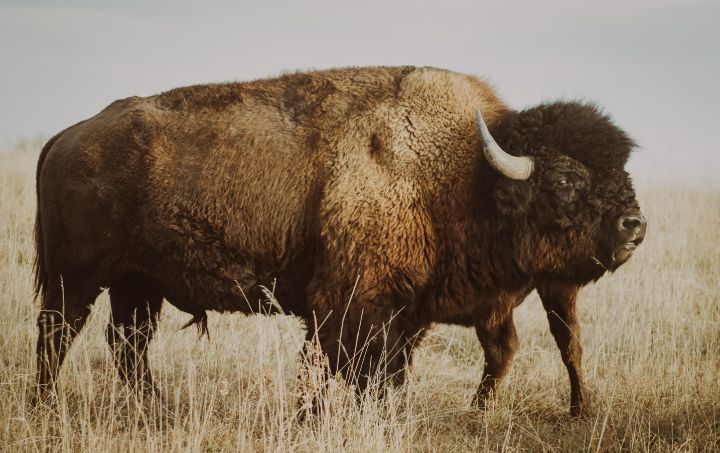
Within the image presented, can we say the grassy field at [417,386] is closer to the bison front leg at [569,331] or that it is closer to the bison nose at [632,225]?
the bison front leg at [569,331]

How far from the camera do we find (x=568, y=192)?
14.0 feet

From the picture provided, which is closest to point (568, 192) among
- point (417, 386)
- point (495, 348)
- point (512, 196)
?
point (512, 196)

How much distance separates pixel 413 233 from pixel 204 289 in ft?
4.50

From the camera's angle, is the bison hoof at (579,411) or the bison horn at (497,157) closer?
the bison horn at (497,157)

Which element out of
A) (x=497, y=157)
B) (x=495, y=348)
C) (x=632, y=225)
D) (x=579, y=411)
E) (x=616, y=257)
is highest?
(x=497, y=157)

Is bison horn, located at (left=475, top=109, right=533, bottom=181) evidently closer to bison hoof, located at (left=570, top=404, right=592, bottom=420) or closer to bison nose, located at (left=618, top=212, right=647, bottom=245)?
bison nose, located at (left=618, top=212, right=647, bottom=245)

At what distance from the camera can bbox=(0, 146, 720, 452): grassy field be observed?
371cm

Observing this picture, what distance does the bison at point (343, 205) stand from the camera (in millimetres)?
4250

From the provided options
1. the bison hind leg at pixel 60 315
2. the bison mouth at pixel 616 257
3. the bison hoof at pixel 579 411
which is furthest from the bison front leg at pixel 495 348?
the bison hind leg at pixel 60 315

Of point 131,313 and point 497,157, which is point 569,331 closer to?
point 497,157

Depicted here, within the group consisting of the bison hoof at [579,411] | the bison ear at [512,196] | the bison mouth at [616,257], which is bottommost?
the bison hoof at [579,411]

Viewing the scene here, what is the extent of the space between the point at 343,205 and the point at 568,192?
1316mm

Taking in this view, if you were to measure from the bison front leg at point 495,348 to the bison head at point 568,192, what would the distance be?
89 centimetres

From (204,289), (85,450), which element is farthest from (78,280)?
(85,450)
